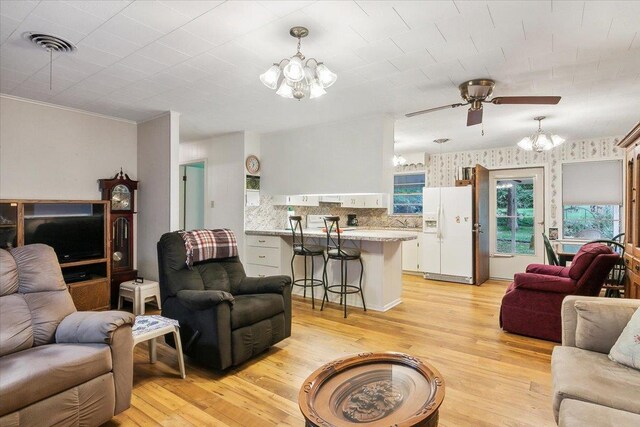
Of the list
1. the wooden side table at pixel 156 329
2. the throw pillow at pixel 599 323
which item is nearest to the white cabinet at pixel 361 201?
the throw pillow at pixel 599 323

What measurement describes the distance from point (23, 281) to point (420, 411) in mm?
2485

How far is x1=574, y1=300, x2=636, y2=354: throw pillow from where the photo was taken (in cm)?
195

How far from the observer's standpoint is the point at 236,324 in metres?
2.59

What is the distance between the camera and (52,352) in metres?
1.90

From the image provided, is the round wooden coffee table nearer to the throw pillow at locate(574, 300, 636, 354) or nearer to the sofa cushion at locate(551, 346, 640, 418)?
the sofa cushion at locate(551, 346, 640, 418)

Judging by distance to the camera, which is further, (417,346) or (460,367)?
(417,346)

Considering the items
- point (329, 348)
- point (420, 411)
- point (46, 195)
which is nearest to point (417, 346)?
point (329, 348)

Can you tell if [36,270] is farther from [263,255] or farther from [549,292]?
[549,292]

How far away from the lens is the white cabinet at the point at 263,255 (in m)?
4.90

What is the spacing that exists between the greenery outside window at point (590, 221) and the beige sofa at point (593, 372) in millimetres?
4373

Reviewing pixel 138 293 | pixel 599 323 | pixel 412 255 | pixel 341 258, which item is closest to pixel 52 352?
pixel 138 293

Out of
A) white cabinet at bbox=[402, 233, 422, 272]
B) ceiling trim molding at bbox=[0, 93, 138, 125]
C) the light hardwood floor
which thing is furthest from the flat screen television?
white cabinet at bbox=[402, 233, 422, 272]

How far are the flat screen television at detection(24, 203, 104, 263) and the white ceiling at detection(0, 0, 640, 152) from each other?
3.93 ft

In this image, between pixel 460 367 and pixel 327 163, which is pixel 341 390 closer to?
pixel 460 367
